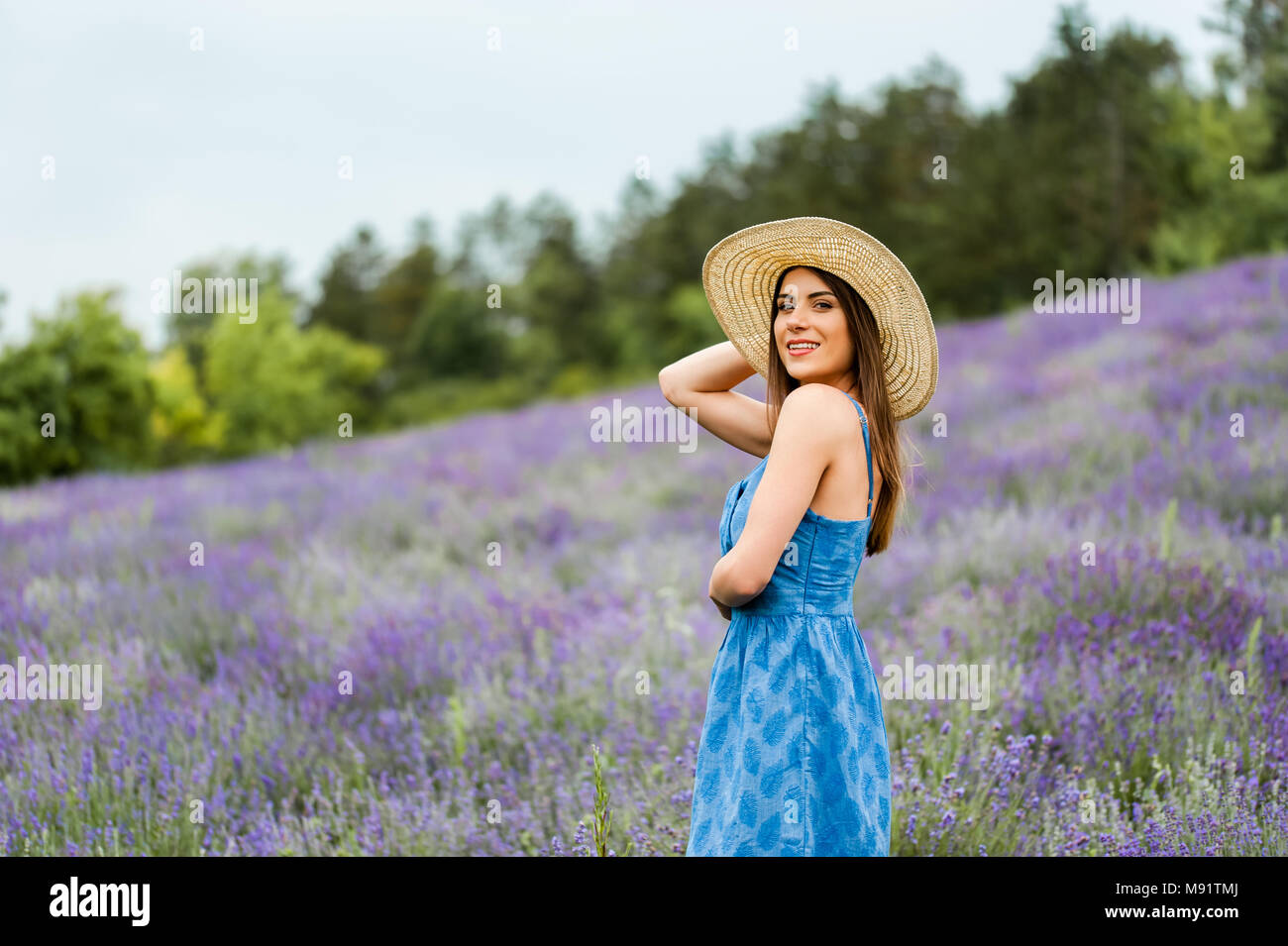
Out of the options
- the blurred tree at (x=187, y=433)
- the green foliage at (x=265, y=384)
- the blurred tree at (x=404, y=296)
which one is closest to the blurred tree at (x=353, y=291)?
the blurred tree at (x=404, y=296)

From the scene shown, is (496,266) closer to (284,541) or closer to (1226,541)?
(284,541)

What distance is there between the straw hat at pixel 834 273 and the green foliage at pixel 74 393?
10.7m

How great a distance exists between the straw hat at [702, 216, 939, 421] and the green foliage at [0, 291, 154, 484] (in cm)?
1067

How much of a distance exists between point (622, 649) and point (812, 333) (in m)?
2.24

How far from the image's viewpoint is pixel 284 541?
6.17 meters

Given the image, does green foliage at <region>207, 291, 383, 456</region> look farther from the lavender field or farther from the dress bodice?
the dress bodice

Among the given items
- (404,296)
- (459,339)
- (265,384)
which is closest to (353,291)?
(404,296)

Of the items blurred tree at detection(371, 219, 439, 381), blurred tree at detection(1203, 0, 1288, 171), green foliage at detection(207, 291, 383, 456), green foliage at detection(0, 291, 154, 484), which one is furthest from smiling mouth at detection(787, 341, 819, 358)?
blurred tree at detection(371, 219, 439, 381)

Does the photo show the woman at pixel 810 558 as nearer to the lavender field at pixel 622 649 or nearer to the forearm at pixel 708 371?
the forearm at pixel 708 371

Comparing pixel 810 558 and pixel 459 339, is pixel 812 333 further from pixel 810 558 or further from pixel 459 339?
pixel 459 339

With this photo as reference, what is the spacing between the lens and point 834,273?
2070 mm

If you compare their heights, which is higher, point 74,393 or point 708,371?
point 74,393
